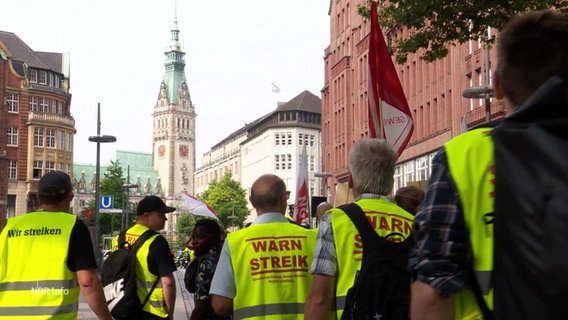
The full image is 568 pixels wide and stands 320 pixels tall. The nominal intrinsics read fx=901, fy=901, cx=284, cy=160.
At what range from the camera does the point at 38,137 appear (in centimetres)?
9056

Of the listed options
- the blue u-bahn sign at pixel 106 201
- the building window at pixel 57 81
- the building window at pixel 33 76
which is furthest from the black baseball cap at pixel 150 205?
the building window at pixel 57 81

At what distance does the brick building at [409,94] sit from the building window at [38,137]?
3071 centimetres

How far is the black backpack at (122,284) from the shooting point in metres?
6.80

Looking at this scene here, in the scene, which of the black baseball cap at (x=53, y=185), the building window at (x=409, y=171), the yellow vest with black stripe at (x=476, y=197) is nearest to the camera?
the yellow vest with black stripe at (x=476, y=197)

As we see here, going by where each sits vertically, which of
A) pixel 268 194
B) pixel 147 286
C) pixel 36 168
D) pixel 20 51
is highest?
pixel 20 51

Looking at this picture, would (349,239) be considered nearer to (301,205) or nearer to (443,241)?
(443,241)

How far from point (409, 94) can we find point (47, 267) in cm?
4853

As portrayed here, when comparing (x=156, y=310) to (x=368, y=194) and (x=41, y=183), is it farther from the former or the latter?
(x=368, y=194)

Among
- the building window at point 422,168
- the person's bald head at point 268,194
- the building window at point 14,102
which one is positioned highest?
the building window at point 14,102

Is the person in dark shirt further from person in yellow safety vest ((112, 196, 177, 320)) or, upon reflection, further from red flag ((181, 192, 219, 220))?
red flag ((181, 192, 219, 220))

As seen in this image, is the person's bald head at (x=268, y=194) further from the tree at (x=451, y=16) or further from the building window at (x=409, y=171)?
the building window at (x=409, y=171)

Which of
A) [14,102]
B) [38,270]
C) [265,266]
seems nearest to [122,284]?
[38,270]

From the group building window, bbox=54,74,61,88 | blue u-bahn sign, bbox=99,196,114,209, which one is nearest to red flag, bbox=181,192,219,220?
blue u-bahn sign, bbox=99,196,114,209

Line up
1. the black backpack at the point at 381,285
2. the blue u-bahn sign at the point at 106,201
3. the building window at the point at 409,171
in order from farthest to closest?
1. the building window at the point at 409,171
2. the blue u-bahn sign at the point at 106,201
3. the black backpack at the point at 381,285
